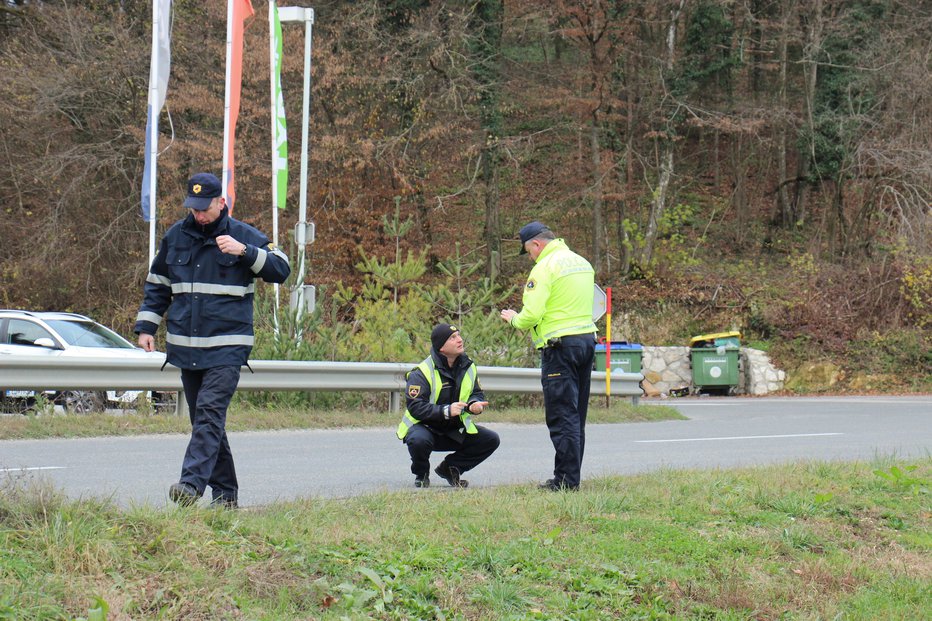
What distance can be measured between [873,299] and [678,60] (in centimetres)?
925

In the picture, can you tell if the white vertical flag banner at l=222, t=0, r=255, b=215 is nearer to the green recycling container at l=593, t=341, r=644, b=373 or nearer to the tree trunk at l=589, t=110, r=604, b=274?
the green recycling container at l=593, t=341, r=644, b=373

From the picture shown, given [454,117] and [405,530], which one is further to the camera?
[454,117]

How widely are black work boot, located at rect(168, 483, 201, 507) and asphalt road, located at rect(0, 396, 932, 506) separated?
156 millimetres

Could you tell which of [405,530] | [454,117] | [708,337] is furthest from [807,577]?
[454,117]

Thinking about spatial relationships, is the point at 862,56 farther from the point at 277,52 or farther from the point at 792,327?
the point at 277,52

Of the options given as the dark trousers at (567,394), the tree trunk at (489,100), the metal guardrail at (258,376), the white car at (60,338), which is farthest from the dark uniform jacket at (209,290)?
the tree trunk at (489,100)

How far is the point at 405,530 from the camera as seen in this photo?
19.5ft

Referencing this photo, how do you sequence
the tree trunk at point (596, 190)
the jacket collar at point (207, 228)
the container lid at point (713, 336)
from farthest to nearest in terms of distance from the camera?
the tree trunk at point (596, 190)
the container lid at point (713, 336)
the jacket collar at point (207, 228)

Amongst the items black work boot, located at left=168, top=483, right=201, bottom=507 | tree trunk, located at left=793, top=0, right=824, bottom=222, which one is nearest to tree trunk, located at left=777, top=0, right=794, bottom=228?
tree trunk, located at left=793, top=0, right=824, bottom=222

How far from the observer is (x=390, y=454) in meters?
11.3

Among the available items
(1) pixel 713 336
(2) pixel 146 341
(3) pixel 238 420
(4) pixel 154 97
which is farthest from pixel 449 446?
(1) pixel 713 336

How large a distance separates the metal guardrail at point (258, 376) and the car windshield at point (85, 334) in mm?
4317

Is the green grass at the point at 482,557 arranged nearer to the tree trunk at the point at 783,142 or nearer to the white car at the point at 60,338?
the white car at the point at 60,338

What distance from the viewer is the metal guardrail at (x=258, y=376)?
11717 millimetres
